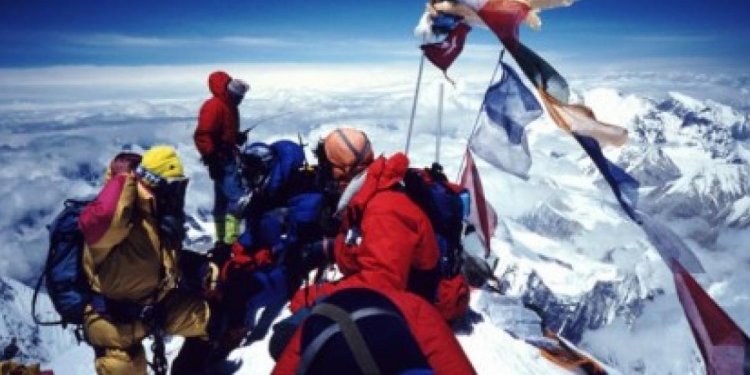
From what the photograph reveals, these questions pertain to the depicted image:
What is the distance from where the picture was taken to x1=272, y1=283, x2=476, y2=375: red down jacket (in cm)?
244

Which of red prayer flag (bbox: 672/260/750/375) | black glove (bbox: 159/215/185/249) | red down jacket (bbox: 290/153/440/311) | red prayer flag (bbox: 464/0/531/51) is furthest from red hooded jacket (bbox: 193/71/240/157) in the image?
red prayer flag (bbox: 672/260/750/375)

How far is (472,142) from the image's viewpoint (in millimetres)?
10789

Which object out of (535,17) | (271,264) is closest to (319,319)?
(271,264)

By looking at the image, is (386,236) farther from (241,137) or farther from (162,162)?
(241,137)

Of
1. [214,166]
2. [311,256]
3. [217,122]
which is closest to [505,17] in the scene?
[311,256]

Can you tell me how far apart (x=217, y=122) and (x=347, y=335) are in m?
7.86

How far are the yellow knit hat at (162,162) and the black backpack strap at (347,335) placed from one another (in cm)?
316

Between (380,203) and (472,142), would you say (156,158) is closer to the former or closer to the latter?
(380,203)

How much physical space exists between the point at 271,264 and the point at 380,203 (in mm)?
2754

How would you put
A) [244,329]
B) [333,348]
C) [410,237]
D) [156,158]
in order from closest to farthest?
[333,348] → [410,237] → [156,158] → [244,329]

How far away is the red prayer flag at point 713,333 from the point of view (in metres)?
5.68

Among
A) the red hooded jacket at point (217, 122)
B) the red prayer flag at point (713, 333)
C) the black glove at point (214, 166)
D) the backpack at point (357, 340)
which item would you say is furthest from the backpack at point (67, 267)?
the red prayer flag at point (713, 333)

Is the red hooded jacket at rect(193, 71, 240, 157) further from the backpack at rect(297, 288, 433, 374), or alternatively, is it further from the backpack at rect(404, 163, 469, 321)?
the backpack at rect(297, 288, 433, 374)

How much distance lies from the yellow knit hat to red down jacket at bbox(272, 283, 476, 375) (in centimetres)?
305
